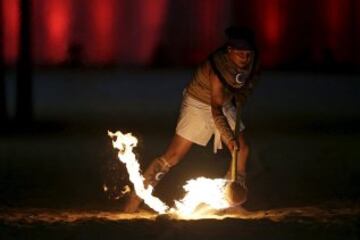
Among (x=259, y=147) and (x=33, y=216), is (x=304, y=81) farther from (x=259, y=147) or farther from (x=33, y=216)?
(x=33, y=216)

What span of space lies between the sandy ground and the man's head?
4.43 feet

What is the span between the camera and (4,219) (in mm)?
9273

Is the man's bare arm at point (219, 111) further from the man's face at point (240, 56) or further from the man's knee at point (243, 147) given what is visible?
the man's knee at point (243, 147)

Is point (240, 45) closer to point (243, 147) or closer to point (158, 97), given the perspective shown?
point (243, 147)

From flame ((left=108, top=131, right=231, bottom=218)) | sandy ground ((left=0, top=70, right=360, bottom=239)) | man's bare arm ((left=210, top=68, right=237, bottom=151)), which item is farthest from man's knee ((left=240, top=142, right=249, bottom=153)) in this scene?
sandy ground ((left=0, top=70, right=360, bottom=239))

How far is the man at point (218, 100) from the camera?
355 inches

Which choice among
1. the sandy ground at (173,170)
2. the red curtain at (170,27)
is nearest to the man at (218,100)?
the sandy ground at (173,170)

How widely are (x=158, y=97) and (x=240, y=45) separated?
1550 centimetres

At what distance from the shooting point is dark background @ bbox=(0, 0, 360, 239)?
38.5 feet

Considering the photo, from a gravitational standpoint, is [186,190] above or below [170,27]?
above

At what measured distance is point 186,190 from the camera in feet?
30.7

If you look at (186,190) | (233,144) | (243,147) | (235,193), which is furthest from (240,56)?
(186,190)

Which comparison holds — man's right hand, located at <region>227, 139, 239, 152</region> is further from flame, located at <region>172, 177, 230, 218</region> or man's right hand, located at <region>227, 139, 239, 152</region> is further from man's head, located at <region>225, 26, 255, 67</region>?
man's head, located at <region>225, 26, 255, 67</region>

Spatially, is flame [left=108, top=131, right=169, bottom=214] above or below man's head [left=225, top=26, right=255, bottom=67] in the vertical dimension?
below
